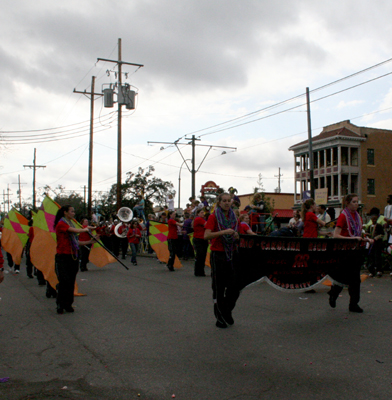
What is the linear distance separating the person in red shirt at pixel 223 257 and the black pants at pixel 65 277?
2.72 metres

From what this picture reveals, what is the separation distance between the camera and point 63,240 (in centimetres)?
751

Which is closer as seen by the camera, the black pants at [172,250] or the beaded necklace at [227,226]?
the beaded necklace at [227,226]

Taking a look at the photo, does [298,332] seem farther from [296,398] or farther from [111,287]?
[111,287]

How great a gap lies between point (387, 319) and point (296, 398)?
129 inches

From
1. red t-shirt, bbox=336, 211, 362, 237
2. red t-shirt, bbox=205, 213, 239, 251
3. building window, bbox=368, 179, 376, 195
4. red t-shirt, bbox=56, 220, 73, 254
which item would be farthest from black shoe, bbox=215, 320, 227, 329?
building window, bbox=368, 179, 376, 195

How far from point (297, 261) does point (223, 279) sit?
1.17 meters

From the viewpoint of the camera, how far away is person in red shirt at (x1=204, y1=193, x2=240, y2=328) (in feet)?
19.7

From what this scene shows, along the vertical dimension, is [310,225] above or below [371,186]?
below

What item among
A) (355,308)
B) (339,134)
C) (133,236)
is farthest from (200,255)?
(339,134)

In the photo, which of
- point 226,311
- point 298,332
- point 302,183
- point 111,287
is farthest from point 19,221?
point 302,183

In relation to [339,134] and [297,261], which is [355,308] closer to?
[297,261]

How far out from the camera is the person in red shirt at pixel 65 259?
24.5 feet

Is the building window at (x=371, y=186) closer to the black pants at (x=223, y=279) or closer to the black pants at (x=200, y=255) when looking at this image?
the black pants at (x=200, y=255)

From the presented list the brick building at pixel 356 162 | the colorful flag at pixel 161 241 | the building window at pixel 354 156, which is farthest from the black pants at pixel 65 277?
the building window at pixel 354 156
